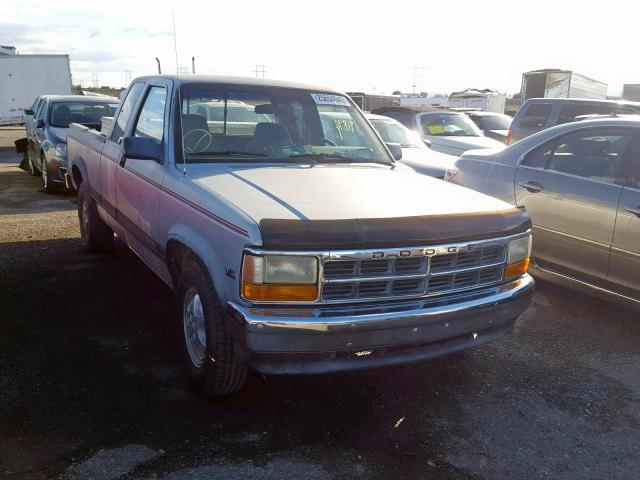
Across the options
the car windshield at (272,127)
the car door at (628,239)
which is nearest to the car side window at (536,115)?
the car door at (628,239)

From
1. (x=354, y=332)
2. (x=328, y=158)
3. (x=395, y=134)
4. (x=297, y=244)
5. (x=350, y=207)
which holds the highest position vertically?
(x=328, y=158)

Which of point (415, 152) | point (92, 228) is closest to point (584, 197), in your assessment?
point (92, 228)

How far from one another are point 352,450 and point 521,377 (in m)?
1.45

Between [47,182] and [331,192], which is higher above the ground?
[331,192]

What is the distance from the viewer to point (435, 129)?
13070 millimetres

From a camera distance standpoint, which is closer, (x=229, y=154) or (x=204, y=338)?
(x=204, y=338)

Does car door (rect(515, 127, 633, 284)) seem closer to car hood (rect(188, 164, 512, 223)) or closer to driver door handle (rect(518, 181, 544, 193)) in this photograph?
driver door handle (rect(518, 181, 544, 193))

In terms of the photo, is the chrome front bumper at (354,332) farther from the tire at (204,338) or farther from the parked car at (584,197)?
the parked car at (584,197)

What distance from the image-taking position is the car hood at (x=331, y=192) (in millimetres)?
2957

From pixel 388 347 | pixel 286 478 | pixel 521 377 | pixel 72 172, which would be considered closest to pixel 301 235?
pixel 388 347

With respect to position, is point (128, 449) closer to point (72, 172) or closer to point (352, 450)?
point (352, 450)

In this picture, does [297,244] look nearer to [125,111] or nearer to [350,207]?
[350,207]

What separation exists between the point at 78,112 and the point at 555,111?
8.31m

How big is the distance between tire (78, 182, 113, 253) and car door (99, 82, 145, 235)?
2.26 ft
